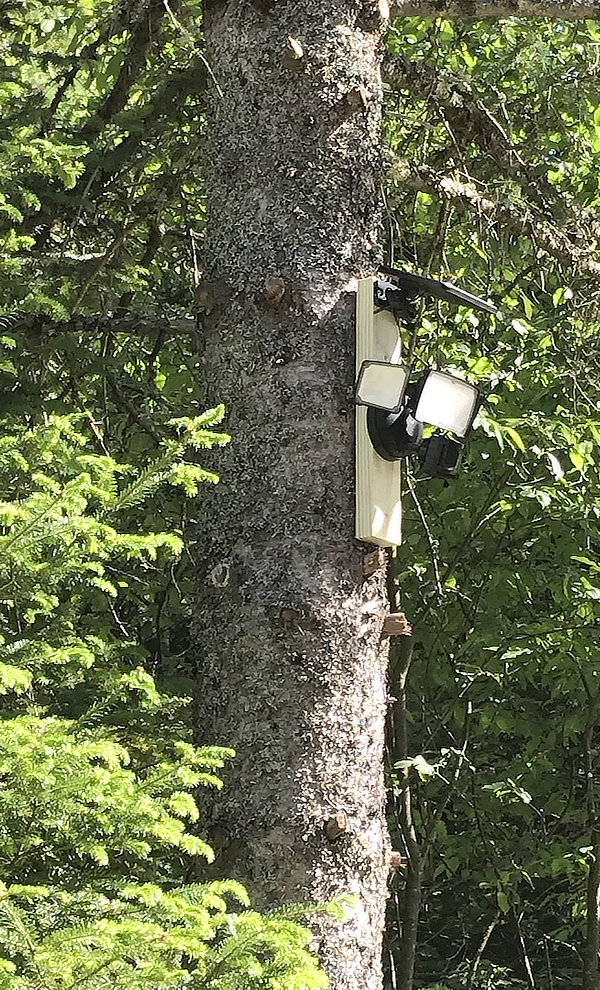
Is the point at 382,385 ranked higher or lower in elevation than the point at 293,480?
higher

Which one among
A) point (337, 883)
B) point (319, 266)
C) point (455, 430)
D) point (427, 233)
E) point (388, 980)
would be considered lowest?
point (388, 980)

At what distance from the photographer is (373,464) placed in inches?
87.0

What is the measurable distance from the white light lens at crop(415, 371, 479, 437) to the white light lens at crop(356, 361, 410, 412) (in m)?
0.07

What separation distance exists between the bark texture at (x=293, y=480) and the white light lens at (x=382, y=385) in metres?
0.07

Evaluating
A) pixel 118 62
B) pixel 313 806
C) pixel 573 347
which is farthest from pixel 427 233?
pixel 313 806

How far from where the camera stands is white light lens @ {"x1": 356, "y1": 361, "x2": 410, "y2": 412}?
6.98 ft

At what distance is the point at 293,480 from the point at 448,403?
13.2 inches

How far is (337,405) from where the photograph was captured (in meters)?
2.23

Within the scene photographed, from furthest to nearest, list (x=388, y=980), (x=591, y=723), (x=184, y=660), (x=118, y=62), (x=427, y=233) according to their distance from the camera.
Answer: (x=388, y=980)
(x=591, y=723)
(x=427, y=233)
(x=184, y=660)
(x=118, y=62)

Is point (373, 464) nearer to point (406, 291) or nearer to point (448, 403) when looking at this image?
point (448, 403)

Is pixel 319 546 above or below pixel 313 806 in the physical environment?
above

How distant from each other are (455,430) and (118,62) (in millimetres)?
1372

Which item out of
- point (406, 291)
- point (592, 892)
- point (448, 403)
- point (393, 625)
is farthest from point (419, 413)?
point (592, 892)

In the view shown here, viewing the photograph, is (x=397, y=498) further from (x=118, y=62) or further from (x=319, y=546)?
(x=118, y=62)
